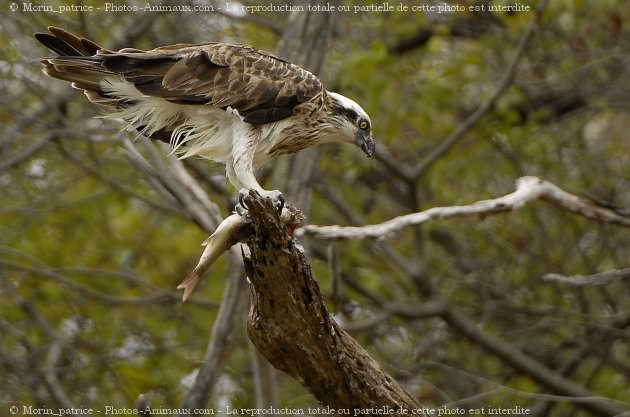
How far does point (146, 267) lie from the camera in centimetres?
1144

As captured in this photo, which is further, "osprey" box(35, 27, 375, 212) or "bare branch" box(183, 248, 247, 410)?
"bare branch" box(183, 248, 247, 410)

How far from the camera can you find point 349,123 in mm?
7133

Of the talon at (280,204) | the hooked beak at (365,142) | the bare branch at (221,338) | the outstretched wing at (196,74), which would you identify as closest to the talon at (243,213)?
the talon at (280,204)

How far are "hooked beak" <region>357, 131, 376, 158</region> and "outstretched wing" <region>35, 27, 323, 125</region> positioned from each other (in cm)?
53

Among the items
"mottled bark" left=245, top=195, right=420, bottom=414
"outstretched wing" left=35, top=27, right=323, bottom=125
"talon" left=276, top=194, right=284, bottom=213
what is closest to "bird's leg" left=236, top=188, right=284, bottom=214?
"talon" left=276, top=194, right=284, bottom=213

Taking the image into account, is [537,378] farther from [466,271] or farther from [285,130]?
[285,130]

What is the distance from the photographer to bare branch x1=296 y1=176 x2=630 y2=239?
20.4ft

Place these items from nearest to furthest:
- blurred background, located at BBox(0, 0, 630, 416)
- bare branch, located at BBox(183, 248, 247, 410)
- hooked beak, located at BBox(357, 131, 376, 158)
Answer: hooked beak, located at BBox(357, 131, 376, 158) < bare branch, located at BBox(183, 248, 247, 410) < blurred background, located at BBox(0, 0, 630, 416)

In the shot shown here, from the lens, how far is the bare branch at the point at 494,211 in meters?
6.20

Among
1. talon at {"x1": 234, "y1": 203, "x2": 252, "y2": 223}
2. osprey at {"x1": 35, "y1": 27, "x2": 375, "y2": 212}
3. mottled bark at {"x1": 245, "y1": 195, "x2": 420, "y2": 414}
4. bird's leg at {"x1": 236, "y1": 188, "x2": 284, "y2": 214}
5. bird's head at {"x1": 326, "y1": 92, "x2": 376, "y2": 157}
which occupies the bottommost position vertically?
mottled bark at {"x1": 245, "y1": 195, "x2": 420, "y2": 414}

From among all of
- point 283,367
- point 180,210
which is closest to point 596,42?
point 180,210

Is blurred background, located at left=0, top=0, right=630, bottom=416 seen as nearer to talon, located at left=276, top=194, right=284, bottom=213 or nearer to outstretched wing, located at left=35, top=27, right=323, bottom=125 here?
outstretched wing, located at left=35, top=27, right=323, bottom=125

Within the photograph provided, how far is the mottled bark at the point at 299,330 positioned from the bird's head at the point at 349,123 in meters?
1.82

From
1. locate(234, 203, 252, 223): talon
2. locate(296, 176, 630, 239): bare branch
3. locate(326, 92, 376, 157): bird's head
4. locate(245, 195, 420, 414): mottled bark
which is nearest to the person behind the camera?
locate(245, 195, 420, 414): mottled bark
